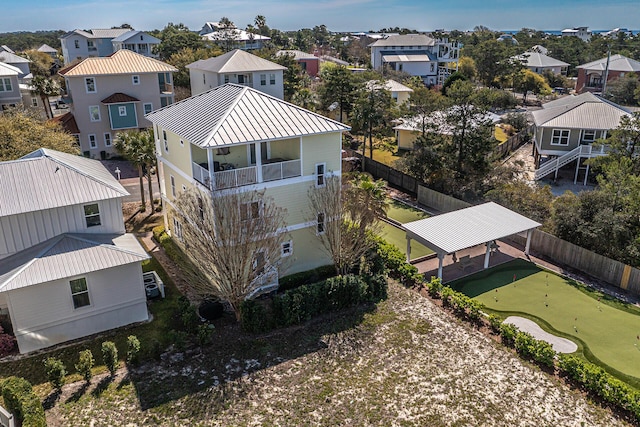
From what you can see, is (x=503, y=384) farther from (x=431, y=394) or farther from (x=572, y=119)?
(x=572, y=119)

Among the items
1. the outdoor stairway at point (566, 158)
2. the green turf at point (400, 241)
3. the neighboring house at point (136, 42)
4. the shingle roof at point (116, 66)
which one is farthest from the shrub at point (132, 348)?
the neighboring house at point (136, 42)

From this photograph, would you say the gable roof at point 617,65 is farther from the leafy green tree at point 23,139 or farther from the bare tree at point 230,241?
the leafy green tree at point 23,139

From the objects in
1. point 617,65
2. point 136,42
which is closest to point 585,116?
point 617,65

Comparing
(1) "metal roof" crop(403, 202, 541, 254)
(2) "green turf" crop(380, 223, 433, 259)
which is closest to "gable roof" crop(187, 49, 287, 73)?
(2) "green turf" crop(380, 223, 433, 259)

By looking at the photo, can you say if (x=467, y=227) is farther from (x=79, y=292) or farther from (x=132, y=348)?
(x=79, y=292)

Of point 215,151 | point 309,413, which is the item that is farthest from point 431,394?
point 215,151

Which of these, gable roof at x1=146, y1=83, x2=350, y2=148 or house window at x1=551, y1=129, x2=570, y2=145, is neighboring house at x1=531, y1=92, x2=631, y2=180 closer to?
house window at x1=551, y1=129, x2=570, y2=145
